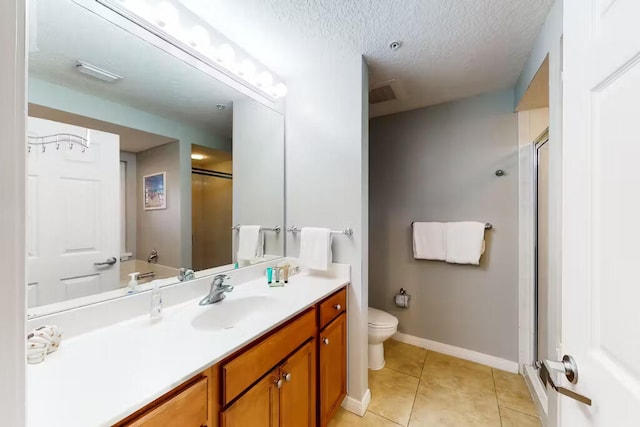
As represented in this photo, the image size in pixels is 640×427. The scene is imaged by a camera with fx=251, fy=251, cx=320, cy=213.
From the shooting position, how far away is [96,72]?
1.05m

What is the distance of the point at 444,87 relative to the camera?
2002 millimetres

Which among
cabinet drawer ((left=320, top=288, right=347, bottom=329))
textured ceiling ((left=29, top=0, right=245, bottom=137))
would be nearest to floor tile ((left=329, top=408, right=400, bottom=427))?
cabinet drawer ((left=320, top=288, right=347, bottom=329))

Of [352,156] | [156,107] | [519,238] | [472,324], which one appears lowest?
[472,324]

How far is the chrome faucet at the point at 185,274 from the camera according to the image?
1.29 m

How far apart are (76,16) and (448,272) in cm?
279

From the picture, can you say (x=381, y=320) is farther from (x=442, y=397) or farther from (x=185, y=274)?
(x=185, y=274)

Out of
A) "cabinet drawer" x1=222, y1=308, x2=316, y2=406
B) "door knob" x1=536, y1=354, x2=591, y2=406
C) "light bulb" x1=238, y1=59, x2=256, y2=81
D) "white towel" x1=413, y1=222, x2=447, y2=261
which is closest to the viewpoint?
"door knob" x1=536, y1=354, x2=591, y2=406

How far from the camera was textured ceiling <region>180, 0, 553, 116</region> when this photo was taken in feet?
4.07

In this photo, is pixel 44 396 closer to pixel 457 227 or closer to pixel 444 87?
pixel 457 227

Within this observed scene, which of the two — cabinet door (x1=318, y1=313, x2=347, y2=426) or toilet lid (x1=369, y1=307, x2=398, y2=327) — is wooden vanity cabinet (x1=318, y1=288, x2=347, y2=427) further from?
toilet lid (x1=369, y1=307, x2=398, y2=327)

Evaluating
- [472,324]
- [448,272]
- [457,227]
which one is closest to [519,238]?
[457,227]

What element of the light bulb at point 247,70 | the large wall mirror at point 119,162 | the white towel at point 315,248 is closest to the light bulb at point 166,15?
the large wall mirror at point 119,162

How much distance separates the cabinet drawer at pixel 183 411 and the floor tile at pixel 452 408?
1.37 m

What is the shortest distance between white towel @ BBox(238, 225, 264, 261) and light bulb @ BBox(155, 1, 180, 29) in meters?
1.14
